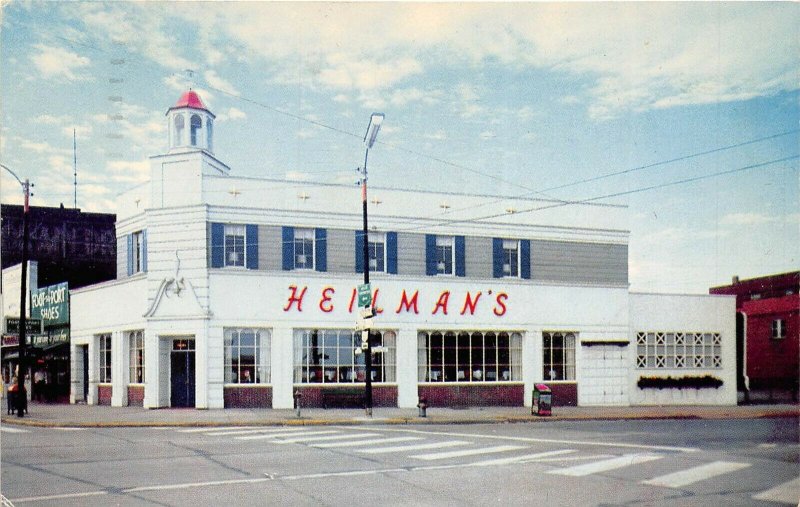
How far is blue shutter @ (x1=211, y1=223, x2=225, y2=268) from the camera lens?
93.6ft

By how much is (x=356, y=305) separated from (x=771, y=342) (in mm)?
22467

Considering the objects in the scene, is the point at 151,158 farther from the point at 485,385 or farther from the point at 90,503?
the point at 90,503

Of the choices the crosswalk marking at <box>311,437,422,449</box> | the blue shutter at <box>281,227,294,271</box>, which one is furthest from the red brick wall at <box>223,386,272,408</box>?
the crosswalk marking at <box>311,437,422,449</box>

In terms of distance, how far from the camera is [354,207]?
30.2 m

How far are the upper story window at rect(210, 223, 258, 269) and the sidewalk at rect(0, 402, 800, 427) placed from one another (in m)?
5.35

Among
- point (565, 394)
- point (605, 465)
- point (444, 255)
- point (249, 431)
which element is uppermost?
point (444, 255)

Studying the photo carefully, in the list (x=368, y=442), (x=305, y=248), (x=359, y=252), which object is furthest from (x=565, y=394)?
(x=368, y=442)

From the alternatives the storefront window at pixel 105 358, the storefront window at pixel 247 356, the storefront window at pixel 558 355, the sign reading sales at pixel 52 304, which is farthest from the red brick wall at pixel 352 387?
the sign reading sales at pixel 52 304

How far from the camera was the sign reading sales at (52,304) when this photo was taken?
1374 inches

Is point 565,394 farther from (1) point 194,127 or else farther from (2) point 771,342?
(1) point 194,127

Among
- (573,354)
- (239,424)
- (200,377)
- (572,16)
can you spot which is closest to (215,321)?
(200,377)

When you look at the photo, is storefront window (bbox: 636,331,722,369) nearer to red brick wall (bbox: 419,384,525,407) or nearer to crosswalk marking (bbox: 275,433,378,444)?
red brick wall (bbox: 419,384,525,407)

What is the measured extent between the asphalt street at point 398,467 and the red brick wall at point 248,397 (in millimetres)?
6326

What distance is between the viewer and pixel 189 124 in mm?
28578
